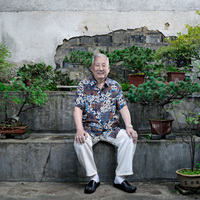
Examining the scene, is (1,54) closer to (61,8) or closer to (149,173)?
(61,8)

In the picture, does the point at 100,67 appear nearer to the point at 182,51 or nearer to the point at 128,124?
the point at 128,124

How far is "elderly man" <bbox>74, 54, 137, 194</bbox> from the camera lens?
8.31ft

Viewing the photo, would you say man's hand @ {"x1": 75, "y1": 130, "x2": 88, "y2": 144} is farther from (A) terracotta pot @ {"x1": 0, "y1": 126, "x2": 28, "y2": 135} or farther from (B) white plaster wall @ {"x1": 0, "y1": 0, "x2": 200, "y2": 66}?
(B) white plaster wall @ {"x1": 0, "y1": 0, "x2": 200, "y2": 66}

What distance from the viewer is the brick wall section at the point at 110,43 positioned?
185 inches

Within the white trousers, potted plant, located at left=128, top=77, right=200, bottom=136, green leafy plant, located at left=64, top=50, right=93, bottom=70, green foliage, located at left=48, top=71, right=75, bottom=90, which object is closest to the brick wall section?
green foliage, located at left=48, top=71, right=75, bottom=90

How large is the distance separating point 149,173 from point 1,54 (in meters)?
2.86

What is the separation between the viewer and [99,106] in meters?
2.72

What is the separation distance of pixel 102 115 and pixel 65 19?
280cm

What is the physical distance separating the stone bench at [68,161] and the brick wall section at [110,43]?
207cm

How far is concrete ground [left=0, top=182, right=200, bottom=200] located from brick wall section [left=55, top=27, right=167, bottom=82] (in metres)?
2.43

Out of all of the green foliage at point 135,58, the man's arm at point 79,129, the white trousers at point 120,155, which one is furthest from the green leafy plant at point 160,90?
the green foliage at point 135,58

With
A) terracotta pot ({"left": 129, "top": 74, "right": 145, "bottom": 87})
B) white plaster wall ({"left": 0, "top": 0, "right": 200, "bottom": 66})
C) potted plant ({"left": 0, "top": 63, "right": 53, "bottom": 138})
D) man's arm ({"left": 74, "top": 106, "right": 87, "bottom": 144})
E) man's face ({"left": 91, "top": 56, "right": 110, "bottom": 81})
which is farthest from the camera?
white plaster wall ({"left": 0, "top": 0, "right": 200, "bottom": 66})

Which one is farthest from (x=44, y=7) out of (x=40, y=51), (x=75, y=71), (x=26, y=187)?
(x=26, y=187)

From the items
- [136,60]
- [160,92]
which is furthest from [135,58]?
[160,92]
